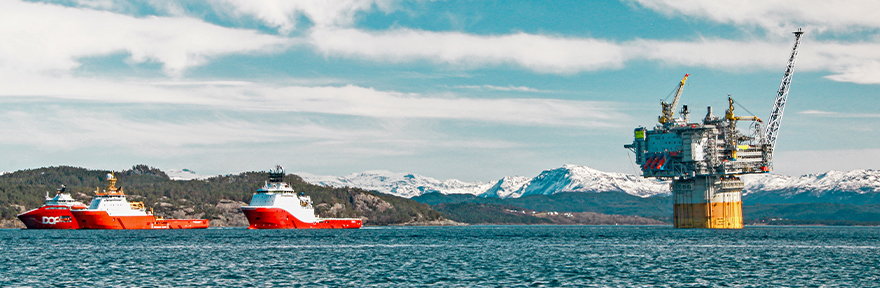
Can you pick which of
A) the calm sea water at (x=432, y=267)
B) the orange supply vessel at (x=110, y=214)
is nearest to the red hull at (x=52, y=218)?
the orange supply vessel at (x=110, y=214)

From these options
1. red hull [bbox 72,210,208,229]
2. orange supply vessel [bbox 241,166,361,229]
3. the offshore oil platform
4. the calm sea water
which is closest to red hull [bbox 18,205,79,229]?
red hull [bbox 72,210,208,229]

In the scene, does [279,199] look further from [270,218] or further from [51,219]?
[51,219]

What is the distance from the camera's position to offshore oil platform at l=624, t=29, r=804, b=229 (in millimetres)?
145750

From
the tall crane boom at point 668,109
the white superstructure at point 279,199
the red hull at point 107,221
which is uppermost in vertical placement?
the tall crane boom at point 668,109

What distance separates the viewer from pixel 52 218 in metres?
174

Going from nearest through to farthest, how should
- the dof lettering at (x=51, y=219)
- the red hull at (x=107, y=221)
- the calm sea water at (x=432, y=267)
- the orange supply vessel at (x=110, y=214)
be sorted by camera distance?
1. the calm sea water at (x=432, y=267)
2. the red hull at (x=107, y=221)
3. the orange supply vessel at (x=110, y=214)
4. the dof lettering at (x=51, y=219)

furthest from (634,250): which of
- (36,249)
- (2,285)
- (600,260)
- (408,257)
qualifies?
(36,249)

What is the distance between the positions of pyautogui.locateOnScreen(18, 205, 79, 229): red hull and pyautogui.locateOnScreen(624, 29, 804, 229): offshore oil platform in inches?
5008

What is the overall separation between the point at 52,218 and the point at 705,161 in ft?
469

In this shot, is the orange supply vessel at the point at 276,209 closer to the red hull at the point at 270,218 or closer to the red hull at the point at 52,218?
the red hull at the point at 270,218

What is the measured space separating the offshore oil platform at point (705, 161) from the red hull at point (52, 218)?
12720 centimetres

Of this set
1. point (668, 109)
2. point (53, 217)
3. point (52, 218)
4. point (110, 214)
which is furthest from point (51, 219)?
point (668, 109)

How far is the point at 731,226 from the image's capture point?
489 ft

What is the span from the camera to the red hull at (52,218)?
173 m
